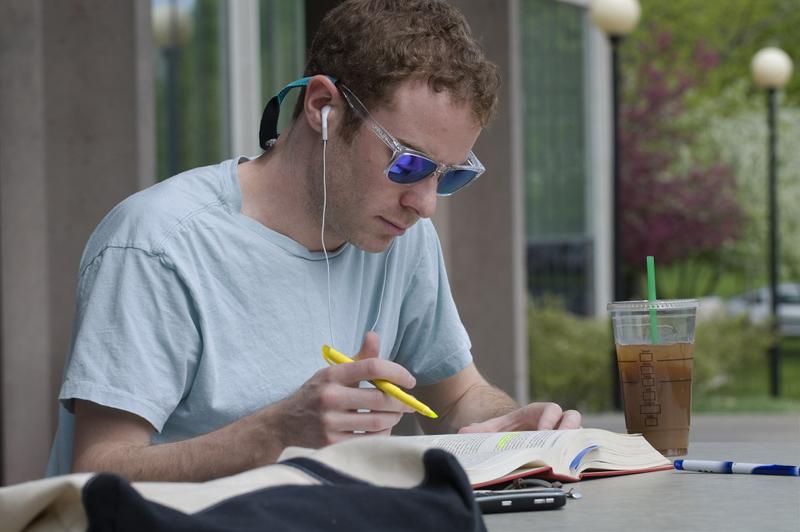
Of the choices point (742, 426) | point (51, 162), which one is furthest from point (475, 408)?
point (742, 426)

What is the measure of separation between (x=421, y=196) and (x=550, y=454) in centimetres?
68

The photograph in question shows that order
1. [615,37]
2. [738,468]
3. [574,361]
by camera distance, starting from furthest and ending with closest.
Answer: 1. [574,361]
2. [615,37]
3. [738,468]

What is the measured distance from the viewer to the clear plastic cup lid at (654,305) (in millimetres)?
Answer: 2537

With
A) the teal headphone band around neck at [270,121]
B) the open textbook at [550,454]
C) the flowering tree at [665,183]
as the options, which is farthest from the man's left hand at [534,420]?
the flowering tree at [665,183]

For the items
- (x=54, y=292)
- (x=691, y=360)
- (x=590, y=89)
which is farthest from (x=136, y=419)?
(x=590, y=89)

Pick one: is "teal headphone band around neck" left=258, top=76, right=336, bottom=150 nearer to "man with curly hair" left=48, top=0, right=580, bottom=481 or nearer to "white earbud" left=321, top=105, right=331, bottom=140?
"man with curly hair" left=48, top=0, right=580, bottom=481

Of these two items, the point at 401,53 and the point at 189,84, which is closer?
the point at 401,53

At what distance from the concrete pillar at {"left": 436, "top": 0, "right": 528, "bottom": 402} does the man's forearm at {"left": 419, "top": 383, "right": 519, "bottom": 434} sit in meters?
5.79

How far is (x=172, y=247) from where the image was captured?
2.44 m

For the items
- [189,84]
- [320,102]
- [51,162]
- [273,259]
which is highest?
[189,84]

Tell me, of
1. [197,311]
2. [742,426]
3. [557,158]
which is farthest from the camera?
[557,158]

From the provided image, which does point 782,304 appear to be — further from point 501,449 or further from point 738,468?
point 501,449

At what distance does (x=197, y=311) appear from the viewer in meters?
2.44

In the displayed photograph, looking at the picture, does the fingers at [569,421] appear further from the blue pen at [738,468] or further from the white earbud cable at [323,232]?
the white earbud cable at [323,232]
